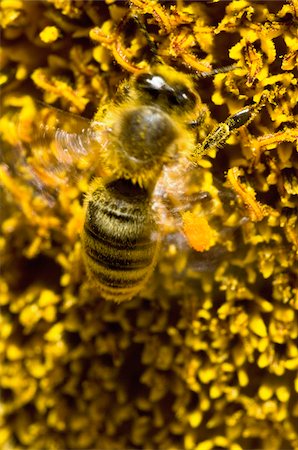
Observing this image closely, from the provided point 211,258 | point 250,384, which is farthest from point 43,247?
point 250,384

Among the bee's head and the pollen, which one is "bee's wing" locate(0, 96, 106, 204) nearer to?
the pollen

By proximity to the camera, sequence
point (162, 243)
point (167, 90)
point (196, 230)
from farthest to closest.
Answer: point (162, 243) → point (196, 230) → point (167, 90)

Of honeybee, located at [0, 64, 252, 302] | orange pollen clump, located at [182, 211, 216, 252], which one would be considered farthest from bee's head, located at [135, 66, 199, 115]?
orange pollen clump, located at [182, 211, 216, 252]

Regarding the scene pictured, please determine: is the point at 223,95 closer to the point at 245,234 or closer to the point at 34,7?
the point at 245,234

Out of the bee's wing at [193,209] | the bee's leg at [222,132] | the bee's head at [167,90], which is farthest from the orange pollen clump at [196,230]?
the bee's head at [167,90]

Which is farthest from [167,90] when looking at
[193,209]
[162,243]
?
[162,243]

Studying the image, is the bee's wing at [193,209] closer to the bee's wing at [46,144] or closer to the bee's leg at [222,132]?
the bee's leg at [222,132]

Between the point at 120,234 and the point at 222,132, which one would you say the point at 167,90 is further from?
the point at 120,234
